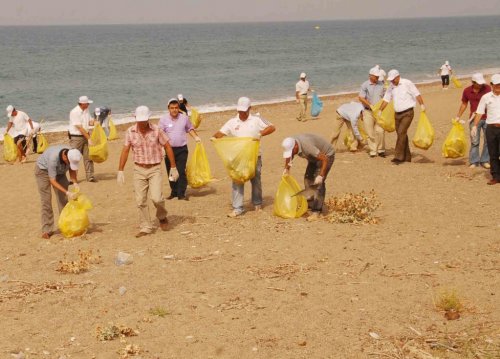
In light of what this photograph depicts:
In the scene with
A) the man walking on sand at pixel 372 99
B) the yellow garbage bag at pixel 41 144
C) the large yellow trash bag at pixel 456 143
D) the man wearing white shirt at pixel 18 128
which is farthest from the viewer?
the yellow garbage bag at pixel 41 144

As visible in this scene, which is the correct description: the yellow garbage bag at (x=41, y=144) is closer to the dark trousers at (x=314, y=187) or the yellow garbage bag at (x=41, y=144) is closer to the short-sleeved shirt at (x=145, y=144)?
the short-sleeved shirt at (x=145, y=144)

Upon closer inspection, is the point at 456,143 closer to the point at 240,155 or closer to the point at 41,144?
the point at 240,155

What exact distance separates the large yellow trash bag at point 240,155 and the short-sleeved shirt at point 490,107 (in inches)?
135

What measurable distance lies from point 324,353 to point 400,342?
59 centimetres

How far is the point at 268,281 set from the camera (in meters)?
6.48

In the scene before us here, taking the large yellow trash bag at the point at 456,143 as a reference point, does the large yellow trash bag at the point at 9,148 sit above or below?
below

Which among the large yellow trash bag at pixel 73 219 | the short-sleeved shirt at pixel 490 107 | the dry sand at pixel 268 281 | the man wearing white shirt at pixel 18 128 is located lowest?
the dry sand at pixel 268 281

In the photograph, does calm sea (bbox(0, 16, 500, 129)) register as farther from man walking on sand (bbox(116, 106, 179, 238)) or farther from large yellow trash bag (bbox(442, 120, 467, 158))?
man walking on sand (bbox(116, 106, 179, 238))

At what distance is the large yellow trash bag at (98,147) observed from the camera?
1140 cm

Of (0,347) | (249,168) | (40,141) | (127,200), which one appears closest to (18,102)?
(40,141)

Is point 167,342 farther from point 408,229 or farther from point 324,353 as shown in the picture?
point 408,229

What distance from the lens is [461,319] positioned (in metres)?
5.52

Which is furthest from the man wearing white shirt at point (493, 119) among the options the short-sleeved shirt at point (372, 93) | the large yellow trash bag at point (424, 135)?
the short-sleeved shirt at point (372, 93)

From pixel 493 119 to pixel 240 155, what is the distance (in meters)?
3.71
